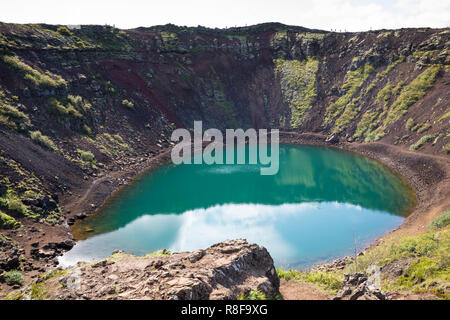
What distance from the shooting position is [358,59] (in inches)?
2854

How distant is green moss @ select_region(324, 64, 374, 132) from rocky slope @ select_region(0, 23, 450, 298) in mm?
250

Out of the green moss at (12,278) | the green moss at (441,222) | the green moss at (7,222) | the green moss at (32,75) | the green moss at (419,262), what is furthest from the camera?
the green moss at (32,75)

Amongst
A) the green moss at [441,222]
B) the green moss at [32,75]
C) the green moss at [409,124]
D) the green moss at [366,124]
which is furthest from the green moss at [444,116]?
the green moss at [32,75]

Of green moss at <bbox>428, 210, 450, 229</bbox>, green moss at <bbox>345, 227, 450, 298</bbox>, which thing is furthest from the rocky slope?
green moss at <bbox>345, 227, 450, 298</bbox>

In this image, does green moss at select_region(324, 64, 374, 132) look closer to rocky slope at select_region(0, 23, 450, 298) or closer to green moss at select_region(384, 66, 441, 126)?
rocky slope at select_region(0, 23, 450, 298)

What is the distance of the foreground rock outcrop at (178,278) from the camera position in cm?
1238

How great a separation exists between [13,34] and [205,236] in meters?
46.9

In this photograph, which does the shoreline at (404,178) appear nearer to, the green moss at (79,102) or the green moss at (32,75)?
the green moss at (79,102)

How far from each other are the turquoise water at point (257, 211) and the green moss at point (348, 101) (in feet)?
43.4

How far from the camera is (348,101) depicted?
69250 mm

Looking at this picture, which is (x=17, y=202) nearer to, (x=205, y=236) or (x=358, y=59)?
(x=205, y=236)

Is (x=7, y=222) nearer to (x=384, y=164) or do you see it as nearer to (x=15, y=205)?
(x=15, y=205)

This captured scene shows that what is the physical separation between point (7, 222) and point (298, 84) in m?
65.3
